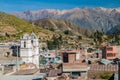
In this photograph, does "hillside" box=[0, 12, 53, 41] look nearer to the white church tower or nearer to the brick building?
the white church tower

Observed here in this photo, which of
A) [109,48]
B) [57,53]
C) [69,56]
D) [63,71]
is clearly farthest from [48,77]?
[57,53]

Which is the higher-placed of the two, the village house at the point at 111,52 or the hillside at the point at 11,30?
the hillside at the point at 11,30

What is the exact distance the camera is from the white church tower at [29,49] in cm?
6631

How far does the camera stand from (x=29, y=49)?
67000mm

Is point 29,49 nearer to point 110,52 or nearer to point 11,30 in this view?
point 110,52

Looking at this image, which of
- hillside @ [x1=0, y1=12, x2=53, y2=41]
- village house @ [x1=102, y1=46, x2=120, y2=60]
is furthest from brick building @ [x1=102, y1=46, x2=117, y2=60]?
hillside @ [x1=0, y1=12, x2=53, y2=41]

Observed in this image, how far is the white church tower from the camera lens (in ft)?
218

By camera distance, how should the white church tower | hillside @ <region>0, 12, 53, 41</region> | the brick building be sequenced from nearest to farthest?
1. the brick building
2. the white church tower
3. hillside @ <region>0, 12, 53, 41</region>

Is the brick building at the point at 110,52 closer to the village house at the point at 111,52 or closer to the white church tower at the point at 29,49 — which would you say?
the village house at the point at 111,52

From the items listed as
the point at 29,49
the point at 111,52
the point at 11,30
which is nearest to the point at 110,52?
the point at 111,52

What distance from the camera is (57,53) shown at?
89312 mm

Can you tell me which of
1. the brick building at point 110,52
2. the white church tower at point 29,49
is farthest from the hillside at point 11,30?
the brick building at point 110,52

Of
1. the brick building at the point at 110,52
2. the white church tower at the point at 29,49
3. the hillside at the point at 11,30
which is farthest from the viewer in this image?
the hillside at the point at 11,30

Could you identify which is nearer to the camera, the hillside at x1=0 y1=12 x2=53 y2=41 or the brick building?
the brick building
